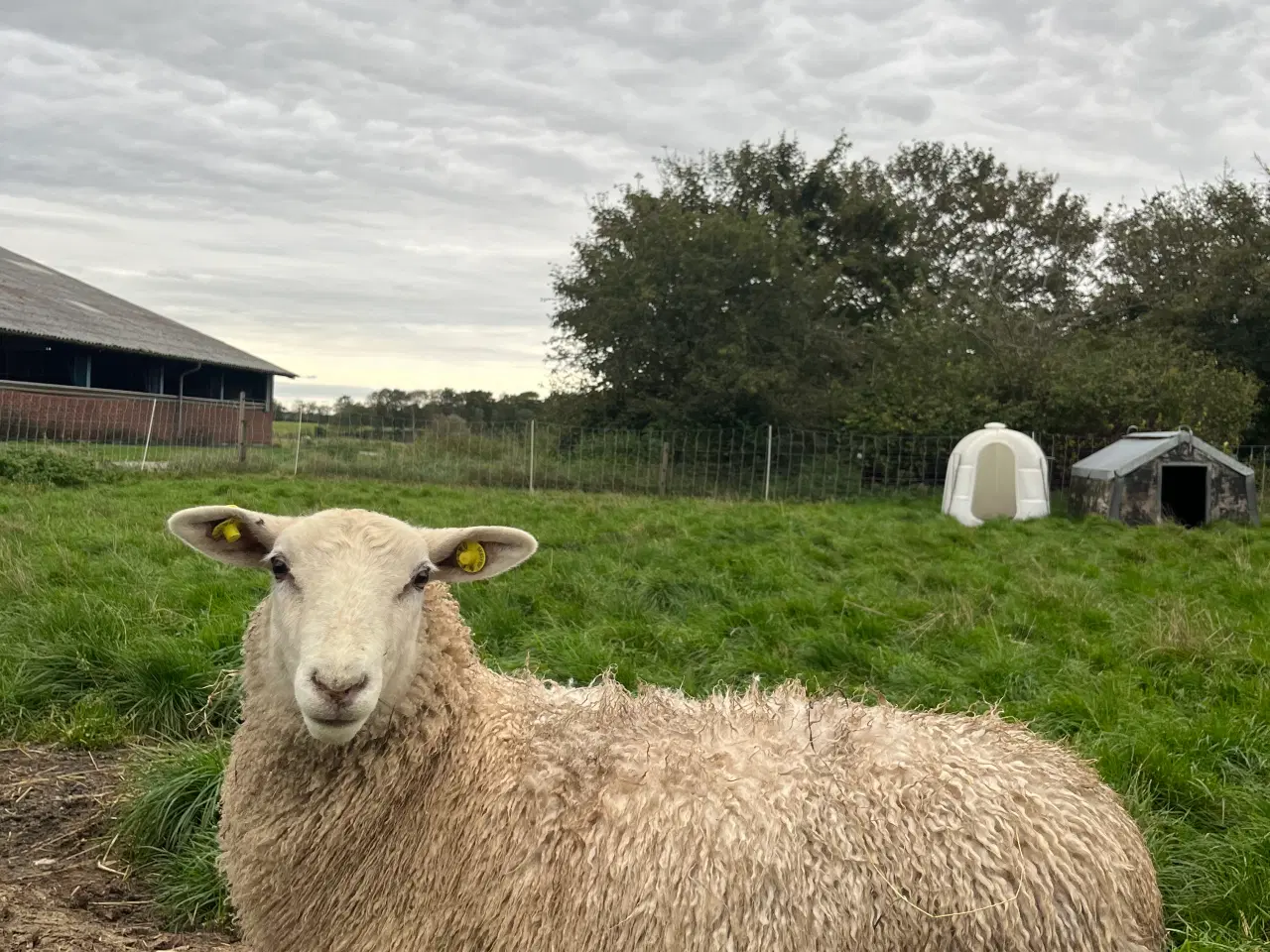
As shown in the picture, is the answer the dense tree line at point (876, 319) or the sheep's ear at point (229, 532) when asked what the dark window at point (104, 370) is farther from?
the sheep's ear at point (229, 532)

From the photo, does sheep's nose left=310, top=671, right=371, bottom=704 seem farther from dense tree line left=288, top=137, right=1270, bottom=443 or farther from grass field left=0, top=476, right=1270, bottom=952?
dense tree line left=288, top=137, right=1270, bottom=443

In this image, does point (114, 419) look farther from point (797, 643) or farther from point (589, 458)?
point (797, 643)

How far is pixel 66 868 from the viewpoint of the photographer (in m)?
3.65

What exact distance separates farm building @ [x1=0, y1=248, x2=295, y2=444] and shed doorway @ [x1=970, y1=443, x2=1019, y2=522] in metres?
13.7

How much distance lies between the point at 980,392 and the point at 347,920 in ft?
55.3

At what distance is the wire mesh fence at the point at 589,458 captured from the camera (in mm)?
16281

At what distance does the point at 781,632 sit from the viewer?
19.1 ft

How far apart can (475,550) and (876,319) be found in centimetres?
2596

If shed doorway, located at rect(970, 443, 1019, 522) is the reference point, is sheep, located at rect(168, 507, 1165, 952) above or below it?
below

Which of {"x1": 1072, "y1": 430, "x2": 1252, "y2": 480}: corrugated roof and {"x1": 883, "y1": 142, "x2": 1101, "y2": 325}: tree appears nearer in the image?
{"x1": 1072, "y1": 430, "x2": 1252, "y2": 480}: corrugated roof

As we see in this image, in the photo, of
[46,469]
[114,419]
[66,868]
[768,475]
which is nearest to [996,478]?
[768,475]

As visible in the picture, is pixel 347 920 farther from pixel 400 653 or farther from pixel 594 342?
pixel 594 342

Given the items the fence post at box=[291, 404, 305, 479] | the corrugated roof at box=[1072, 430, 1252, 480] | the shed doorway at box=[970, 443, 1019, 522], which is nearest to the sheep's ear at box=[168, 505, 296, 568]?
the corrugated roof at box=[1072, 430, 1252, 480]

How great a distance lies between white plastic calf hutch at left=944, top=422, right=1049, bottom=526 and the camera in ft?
43.1
